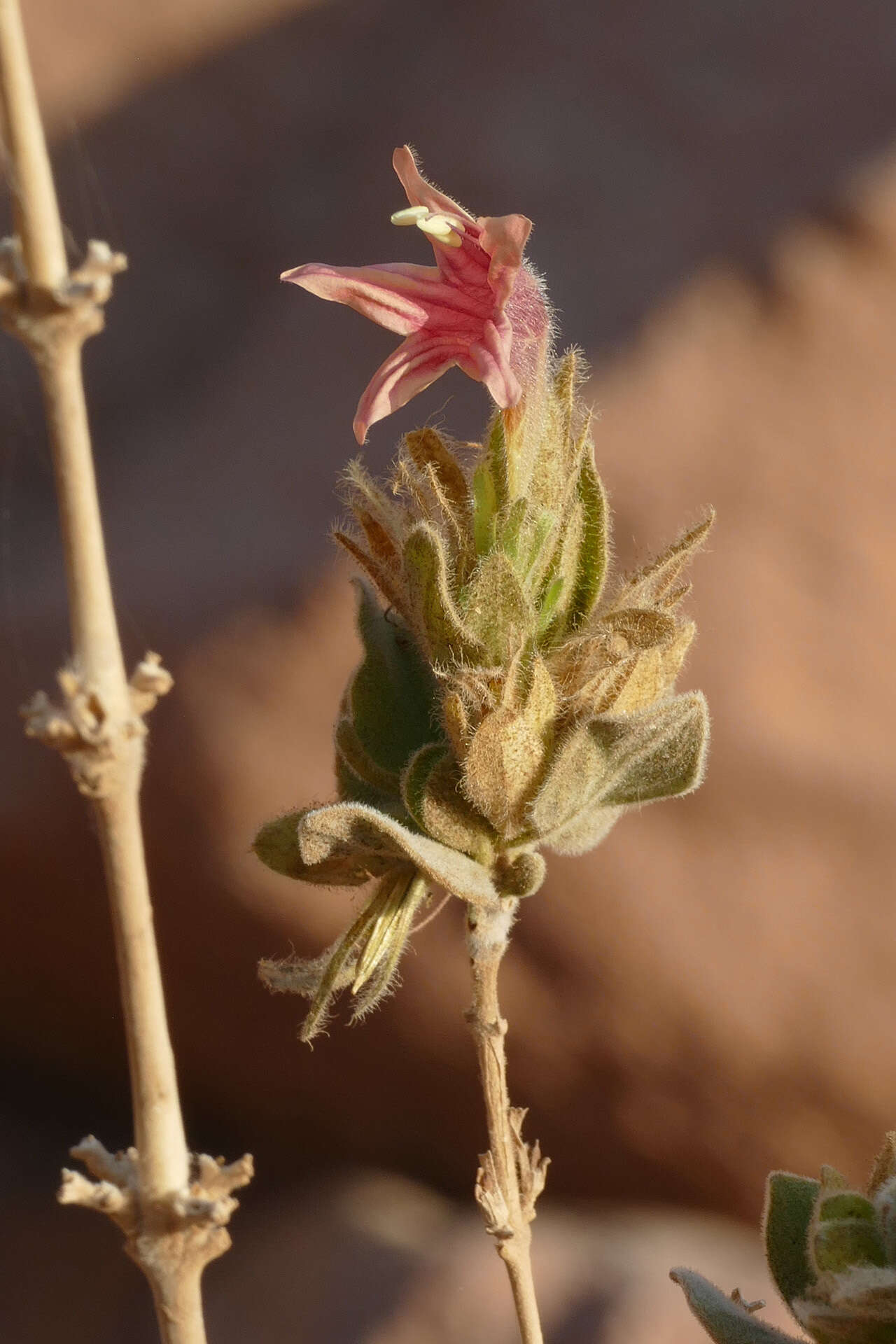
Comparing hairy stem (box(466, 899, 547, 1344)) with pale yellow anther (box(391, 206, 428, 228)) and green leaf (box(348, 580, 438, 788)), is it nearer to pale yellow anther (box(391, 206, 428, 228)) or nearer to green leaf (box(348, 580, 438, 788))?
green leaf (box(348, 580, 438, 788))

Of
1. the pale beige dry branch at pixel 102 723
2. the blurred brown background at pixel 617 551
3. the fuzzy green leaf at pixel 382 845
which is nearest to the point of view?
the pale beige dry branch at pixel 102 723

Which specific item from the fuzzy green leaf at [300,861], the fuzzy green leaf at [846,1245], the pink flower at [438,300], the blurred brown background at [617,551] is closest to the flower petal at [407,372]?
the pink flower at [438,300]

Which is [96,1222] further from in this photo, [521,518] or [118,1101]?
[521,518]

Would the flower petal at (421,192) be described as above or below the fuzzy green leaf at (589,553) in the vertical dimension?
above

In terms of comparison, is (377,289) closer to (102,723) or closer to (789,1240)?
(102,723)

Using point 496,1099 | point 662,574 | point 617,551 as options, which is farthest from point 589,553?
point 617,551

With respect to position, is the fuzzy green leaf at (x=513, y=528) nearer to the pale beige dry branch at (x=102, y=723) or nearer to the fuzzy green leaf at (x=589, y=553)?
the fuzzy green leaf at (x=589, y=553)

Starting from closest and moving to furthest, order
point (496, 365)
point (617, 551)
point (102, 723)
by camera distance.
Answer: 1. point (102, 723)
2. point (496, 365)
3. point (617, 551)
